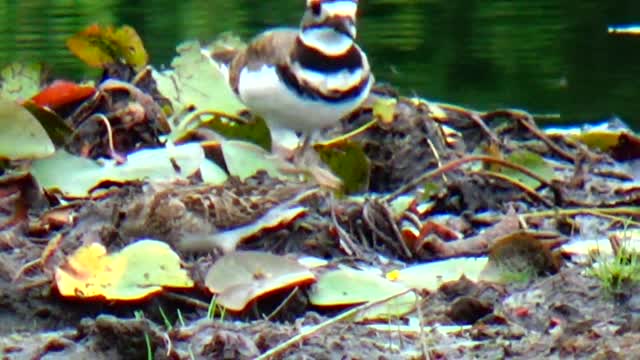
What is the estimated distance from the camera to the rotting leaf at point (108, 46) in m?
4.43

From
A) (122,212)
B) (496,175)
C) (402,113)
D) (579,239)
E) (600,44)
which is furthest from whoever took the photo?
(600,44)

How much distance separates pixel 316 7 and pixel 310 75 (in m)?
0.29

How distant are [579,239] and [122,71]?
166cm

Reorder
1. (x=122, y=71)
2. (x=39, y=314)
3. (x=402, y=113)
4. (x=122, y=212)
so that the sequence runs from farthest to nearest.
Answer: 1. (x=122, y=71)
2. (x=402, y=113)
3. (x=122, y=212)
4. (x=39, y=314)

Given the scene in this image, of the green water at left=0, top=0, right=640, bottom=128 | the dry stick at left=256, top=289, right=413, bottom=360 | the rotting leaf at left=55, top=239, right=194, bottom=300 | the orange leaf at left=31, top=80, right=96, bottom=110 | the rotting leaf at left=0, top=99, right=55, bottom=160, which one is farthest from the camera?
the green water at left=0, top=0, right=640, bottom=128

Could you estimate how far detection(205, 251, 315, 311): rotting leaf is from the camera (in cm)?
290

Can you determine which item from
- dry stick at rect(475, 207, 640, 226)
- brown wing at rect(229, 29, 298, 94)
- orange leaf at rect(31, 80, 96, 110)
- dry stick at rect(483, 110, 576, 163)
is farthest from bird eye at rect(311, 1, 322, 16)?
dry stick at rect(475, 207, 640, 226)

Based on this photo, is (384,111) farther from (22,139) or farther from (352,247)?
(22,139)

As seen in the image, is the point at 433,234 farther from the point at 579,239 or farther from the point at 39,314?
the point at 39,314

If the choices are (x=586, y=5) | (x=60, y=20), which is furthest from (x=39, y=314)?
(x=586, y=5)

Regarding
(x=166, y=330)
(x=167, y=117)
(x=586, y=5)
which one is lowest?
(x=586, y=5)

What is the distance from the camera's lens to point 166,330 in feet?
8.73

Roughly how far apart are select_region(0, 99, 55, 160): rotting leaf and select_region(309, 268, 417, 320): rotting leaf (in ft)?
2.89

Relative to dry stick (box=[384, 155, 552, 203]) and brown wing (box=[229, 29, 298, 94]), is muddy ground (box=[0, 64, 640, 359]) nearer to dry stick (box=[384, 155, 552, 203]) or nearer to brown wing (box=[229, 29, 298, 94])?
dry stick (box=[384, 155, 552, 203])
